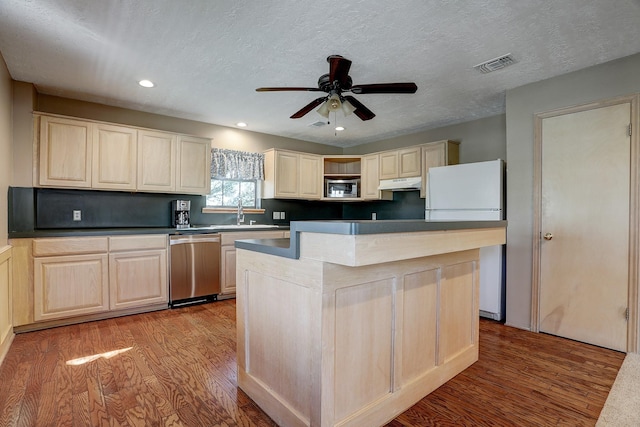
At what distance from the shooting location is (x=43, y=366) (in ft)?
7.49

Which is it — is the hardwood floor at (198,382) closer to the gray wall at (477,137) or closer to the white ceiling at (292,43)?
the gray wall at (477,137)

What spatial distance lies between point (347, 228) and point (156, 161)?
11.3ft

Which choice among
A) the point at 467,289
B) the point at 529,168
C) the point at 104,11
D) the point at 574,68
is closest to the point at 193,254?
the point at 104,11

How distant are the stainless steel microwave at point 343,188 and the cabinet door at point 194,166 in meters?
2.02

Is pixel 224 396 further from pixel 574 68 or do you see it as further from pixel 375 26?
pixel 574 68

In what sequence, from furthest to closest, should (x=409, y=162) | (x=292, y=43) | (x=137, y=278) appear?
1. (x=409, y=162)
2. (x=137, y=278)
3. (x=292, y=43)

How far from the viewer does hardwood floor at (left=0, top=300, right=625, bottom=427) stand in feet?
5.70

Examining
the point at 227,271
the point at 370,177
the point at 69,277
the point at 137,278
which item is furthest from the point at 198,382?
the point at 370,177

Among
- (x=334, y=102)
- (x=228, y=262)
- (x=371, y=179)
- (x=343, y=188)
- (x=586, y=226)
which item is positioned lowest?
(x=228, y=262)

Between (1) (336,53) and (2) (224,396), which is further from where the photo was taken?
(1) (336,53)

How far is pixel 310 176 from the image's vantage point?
5.34 meters

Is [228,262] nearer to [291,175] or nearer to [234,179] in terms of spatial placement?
[234,179]

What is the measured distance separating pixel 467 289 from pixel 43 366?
10.0ft

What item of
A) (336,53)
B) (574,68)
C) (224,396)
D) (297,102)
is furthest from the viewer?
(297,102)
